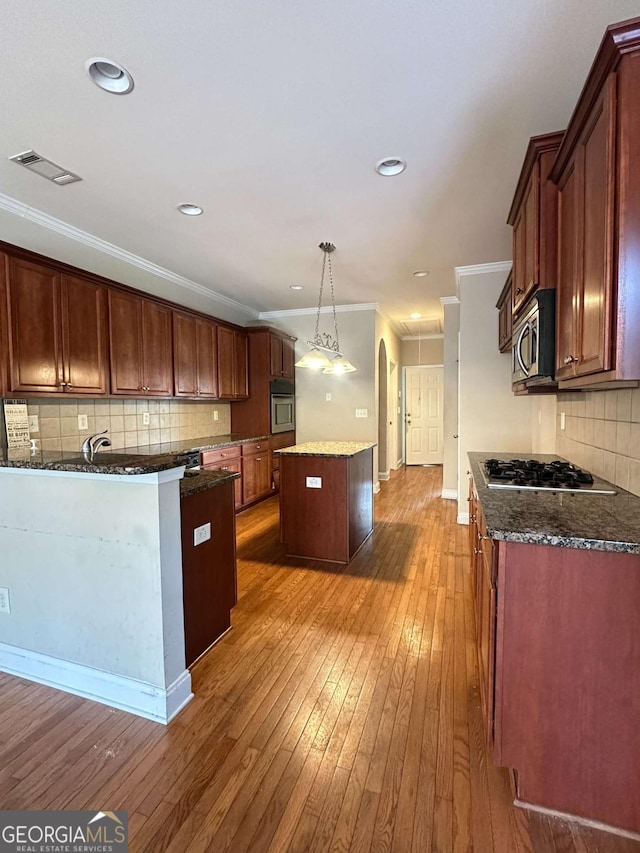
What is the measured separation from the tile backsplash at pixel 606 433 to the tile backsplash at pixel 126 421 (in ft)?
11.9

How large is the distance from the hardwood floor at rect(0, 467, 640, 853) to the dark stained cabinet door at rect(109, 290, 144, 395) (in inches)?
84.6

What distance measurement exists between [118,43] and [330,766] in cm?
278

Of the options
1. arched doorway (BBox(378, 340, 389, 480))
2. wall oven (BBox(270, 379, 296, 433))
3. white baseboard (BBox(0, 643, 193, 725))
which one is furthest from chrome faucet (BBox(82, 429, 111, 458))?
arched doorway (BBox(378, 340, 389, 480))

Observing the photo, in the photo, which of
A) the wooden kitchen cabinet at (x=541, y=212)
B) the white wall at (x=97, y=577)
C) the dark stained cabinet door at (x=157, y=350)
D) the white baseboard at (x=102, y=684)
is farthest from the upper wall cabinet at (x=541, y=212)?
the dark stained cabinet door at (x=157, y=350)

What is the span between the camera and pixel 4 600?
2.06m

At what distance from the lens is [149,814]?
4.38 ft

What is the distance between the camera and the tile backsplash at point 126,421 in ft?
10.3

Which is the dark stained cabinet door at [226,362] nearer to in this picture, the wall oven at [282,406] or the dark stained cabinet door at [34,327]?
the wall oven at [282,406]

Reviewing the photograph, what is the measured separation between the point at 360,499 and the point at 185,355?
232 centimetres

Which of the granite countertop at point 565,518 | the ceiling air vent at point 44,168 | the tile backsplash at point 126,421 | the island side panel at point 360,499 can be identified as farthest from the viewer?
the island side panel at point 360,499

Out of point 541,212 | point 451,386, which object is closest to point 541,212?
point 541,212

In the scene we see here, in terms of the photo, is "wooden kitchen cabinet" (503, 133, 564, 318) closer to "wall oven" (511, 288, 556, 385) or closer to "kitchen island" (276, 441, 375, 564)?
"wall oven" (511, 288, 556, 385)

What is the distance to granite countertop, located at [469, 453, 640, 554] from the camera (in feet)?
4.03

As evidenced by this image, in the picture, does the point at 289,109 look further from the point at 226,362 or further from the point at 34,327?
the point at 226,362
